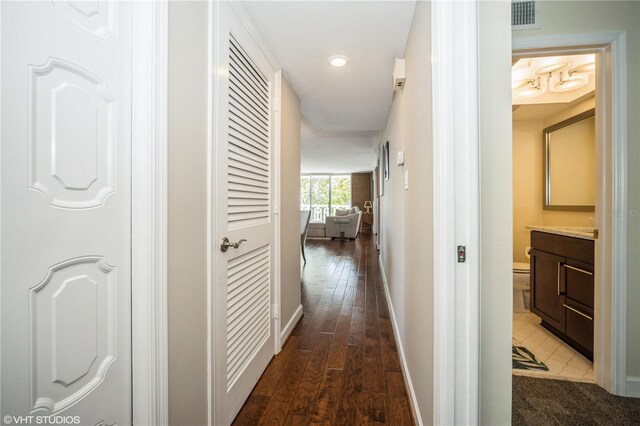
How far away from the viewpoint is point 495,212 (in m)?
0.96

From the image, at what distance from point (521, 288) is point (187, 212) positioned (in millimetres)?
3116

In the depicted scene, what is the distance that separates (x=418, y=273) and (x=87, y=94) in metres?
1.45

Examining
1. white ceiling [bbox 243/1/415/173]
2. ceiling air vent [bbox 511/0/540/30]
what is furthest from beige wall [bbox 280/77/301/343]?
ceiling air vent [bbox 511/0/540/30]

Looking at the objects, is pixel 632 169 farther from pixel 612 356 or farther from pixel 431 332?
pixel 431 332

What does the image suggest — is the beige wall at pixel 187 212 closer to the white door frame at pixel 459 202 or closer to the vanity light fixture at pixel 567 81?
the white door frame at pixel 459 202

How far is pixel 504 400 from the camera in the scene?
3.13ft

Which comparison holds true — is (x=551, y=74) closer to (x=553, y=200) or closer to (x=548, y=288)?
(x=553, y=200)

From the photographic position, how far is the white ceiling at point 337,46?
4.89 ft

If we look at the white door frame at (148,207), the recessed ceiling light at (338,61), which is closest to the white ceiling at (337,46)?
the recessed ceiling light at (338,61)

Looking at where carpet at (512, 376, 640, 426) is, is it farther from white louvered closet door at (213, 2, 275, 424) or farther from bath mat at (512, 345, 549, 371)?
white louvered closet door at (213, 2, 275, 424)

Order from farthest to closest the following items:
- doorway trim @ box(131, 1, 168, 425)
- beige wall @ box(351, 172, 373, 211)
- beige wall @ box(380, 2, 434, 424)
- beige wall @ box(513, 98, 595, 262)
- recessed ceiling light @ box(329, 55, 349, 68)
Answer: beige wall @ box(351, 172, 373, 211) → beige wall @ box(513, 98, 595, 262) → recessed ceiling light @ box(329, 55, 349, 68) → beige wall @ box(380, 2, 434, 424) → doorway trim @ box(131, 1, 168, 425)

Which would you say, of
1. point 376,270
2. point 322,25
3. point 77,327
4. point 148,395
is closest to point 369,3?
point 322,25

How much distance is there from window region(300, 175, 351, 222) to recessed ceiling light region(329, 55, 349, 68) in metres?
9.63

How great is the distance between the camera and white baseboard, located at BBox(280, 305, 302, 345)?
2.21 meters
